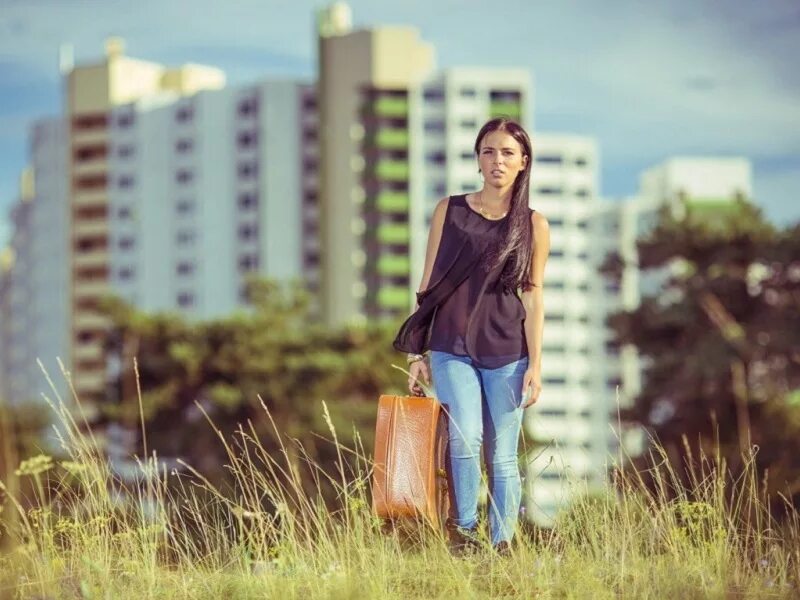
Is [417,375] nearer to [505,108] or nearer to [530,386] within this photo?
[530,386]

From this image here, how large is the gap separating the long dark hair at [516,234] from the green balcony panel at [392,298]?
92.1 m

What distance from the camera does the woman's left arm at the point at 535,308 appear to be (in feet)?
21.6

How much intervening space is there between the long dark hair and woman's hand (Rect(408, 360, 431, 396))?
491 mm

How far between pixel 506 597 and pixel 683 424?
101 ft

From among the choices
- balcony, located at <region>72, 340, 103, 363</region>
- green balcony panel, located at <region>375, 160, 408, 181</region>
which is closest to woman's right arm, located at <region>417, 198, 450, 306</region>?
green balcony panel, located at <region>375, 160, 408, 181</region>

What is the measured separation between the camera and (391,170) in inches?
4117

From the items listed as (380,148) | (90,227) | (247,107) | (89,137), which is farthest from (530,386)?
(89,137)

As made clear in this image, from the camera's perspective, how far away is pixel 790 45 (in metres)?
115

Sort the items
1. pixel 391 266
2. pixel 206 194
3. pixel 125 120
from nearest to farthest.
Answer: pixel 391 266
pixel 206 194
pixel 125 120

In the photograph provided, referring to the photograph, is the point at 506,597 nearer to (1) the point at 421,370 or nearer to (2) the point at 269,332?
(1) the point at 421,370

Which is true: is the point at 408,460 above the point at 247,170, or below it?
below

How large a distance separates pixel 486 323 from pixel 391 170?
9837 centimetres

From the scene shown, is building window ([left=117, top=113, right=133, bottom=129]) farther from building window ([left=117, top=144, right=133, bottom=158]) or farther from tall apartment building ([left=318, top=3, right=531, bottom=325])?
tall apartment building ([left=318, top=3, right=531, bottom=325])

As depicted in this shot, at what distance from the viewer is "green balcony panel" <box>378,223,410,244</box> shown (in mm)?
101875
